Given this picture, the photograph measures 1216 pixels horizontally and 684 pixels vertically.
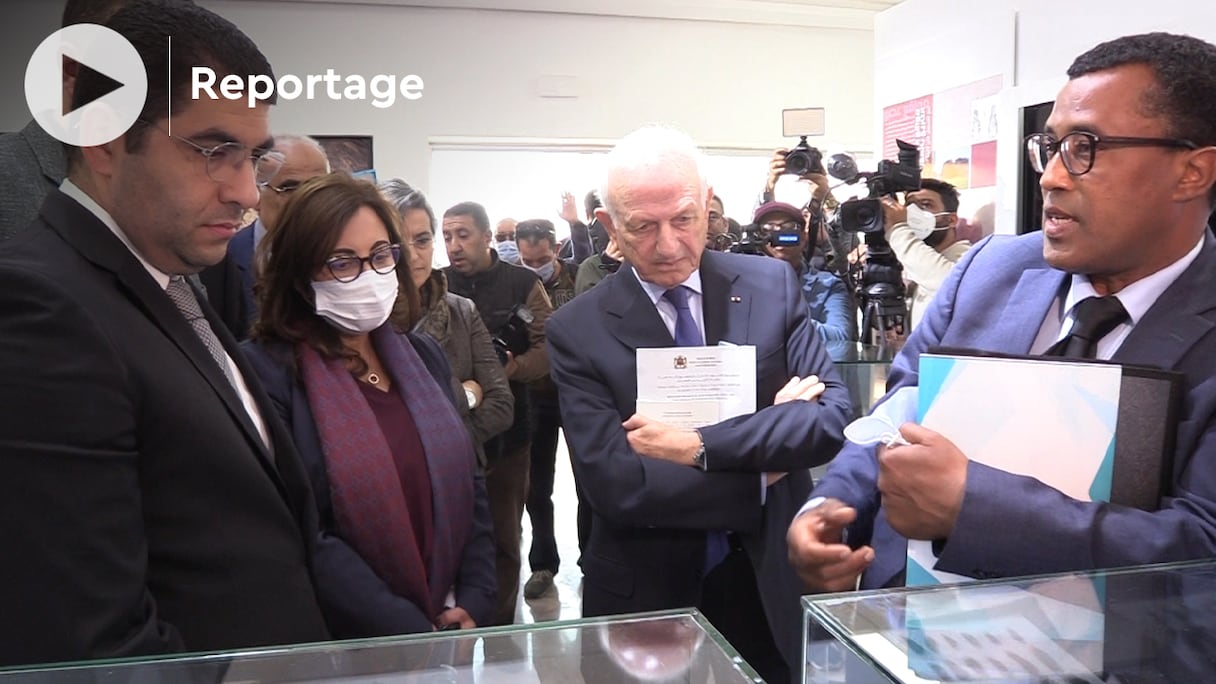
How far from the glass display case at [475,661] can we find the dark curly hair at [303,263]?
1096 millimetres

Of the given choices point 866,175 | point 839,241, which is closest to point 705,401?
point 866,175

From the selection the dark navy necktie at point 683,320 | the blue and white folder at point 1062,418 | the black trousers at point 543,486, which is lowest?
the black trousers at point 543,486

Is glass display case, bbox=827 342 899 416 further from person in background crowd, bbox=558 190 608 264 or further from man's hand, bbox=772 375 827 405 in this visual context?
person in background crowd, bbox=558 190 608 264

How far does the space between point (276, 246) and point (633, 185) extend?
2.63 ft

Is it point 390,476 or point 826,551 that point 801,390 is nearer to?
point 826,551

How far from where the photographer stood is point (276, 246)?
1.90 meters

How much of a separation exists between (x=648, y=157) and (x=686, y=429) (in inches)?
24.4

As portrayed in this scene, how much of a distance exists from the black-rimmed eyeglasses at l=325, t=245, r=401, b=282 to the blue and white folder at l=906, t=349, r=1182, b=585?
3.85 feet

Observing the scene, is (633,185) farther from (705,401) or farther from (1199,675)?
(1199,675)

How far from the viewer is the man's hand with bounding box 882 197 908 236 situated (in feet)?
11.2

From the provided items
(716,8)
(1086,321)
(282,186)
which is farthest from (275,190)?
(716,8)

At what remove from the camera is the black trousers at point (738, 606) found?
198cm

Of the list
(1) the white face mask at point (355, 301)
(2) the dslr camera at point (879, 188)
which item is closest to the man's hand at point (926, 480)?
(1) the white face mask at point (355, 301)

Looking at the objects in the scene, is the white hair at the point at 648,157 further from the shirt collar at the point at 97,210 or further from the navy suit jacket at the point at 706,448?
the shirt collar at the point at 97,210
